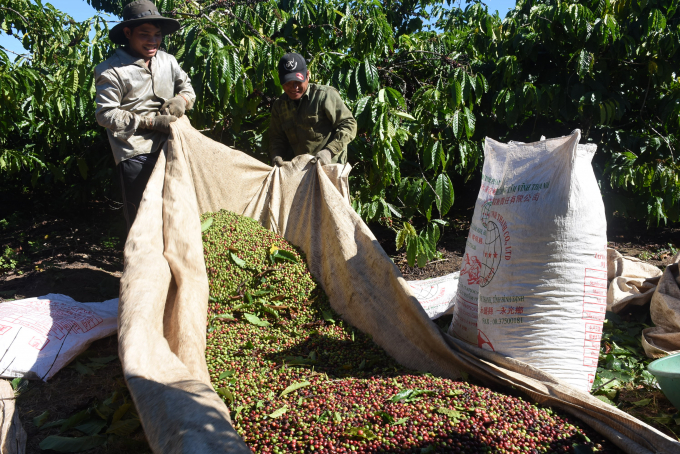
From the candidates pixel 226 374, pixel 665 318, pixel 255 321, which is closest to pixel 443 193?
pixel 665 318

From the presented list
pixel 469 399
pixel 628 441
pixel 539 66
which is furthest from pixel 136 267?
pixel 539 66

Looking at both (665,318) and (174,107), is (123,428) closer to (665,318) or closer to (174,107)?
(174,107)

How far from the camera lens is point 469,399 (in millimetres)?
1637

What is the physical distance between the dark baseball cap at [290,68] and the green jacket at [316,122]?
7.2 inches

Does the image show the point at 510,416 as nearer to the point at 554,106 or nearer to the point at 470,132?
the point at 470,132

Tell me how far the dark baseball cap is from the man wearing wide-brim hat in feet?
1.75

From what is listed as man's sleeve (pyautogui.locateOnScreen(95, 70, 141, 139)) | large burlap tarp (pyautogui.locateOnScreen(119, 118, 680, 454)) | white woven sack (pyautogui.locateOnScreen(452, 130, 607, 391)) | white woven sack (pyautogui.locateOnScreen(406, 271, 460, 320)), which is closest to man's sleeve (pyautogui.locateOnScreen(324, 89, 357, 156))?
large burlap tarp (pyautogui.locateOnScreen(119, 118, 680, 454))

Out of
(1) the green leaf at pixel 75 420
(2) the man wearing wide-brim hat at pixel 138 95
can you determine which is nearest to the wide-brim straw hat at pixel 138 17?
(2) the man wearing wide-brim hat at pixel 138 95

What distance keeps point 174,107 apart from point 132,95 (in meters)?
0.21

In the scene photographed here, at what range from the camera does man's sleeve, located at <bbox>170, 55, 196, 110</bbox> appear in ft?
8.89

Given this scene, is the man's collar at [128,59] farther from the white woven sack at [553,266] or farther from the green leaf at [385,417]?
the green leaf at [385,417]

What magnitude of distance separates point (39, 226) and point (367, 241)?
13.4 feet

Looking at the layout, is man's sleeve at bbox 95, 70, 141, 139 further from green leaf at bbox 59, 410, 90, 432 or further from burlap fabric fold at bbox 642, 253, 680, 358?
burlap fabric fold at bbox 642, 253, 680, 358

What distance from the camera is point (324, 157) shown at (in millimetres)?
2744
